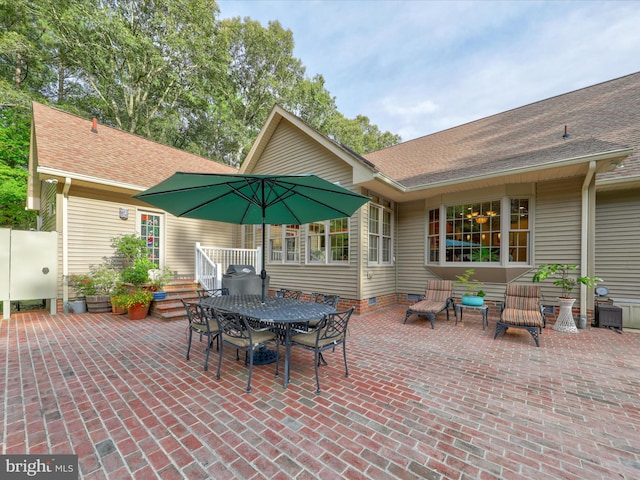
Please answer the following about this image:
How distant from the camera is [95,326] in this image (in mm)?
5672

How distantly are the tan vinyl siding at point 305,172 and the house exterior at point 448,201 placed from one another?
0.04 m

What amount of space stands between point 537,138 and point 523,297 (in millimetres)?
4564

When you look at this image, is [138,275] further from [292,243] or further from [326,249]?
[326,249]

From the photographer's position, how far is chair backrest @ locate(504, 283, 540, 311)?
18.6ft

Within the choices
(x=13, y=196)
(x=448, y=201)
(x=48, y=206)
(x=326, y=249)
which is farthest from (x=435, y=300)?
(x=13, y=196)

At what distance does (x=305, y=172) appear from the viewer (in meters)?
8.09

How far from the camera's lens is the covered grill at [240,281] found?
7.14 m

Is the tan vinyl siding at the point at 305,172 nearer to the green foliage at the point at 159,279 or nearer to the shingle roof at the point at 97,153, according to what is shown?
the green foliage at the point at 159,279

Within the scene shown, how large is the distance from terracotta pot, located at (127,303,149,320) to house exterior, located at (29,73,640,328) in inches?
95.1

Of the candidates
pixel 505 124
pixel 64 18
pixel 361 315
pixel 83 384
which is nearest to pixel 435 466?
pixel 83 384

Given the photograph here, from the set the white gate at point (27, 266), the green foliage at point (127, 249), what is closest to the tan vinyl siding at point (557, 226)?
the green foliage at point (127, 249)

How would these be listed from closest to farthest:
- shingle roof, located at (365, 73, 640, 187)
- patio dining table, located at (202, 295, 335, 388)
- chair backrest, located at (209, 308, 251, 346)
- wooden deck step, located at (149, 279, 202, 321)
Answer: patio dining table, located at (202, 295, 335, 388), chair backrest, located at (209, 308, 251, 346), shingle roof, located at (365, 73, 640, 187), wooden deck step, located at (149, 279, 202, 321)

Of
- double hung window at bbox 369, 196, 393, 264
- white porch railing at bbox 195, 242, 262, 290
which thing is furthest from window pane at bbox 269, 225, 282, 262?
double hung window at bbox 369, 196, 393, 264

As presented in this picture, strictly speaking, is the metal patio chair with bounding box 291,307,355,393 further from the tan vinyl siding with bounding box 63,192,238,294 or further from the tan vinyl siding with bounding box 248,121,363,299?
the tan vinyl siding with bounding box 63,192,238,294
